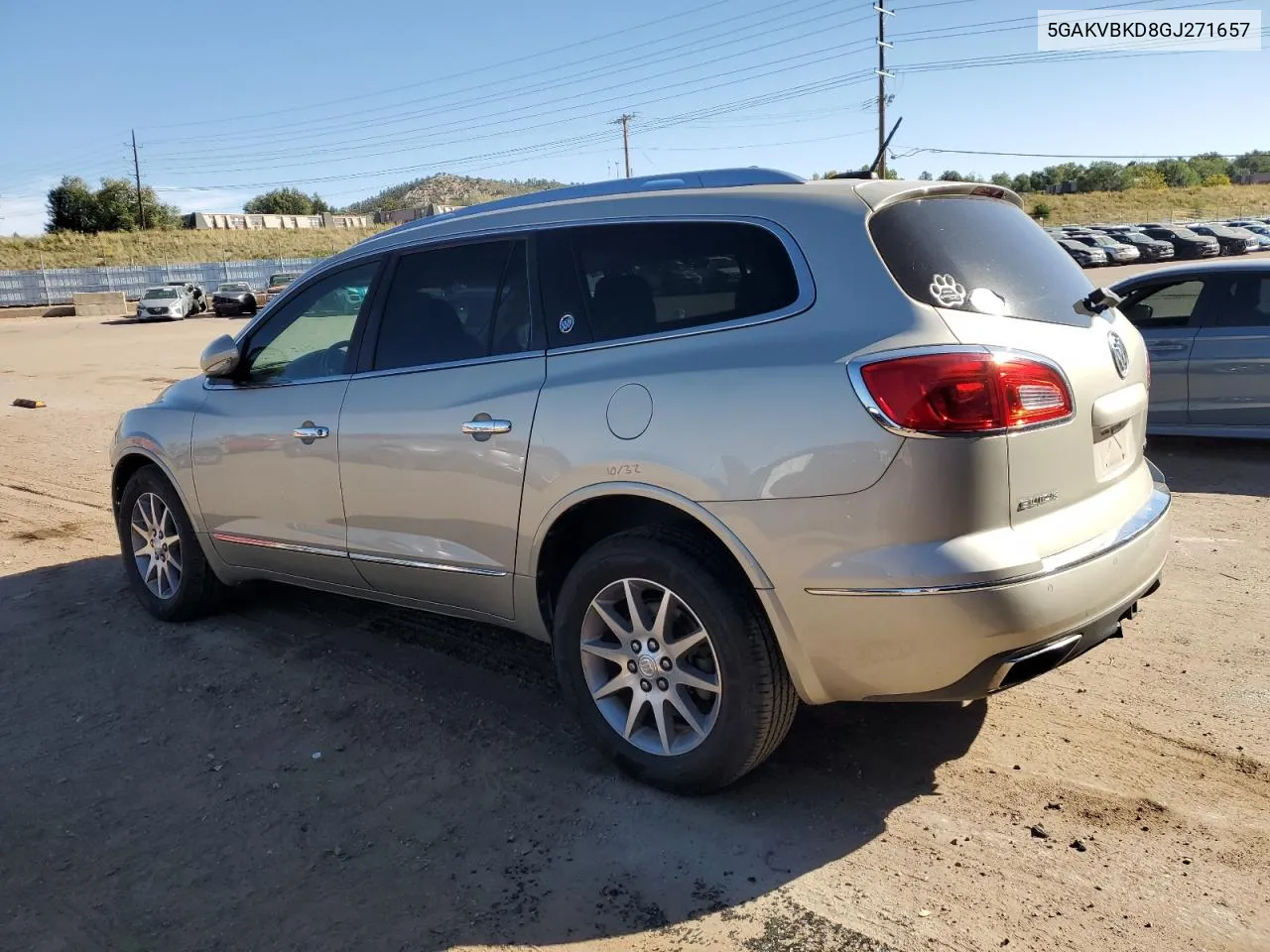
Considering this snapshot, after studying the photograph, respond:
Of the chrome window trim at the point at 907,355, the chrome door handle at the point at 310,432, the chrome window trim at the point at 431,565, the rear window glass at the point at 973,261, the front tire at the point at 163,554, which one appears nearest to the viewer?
the chrome window trim at the point at 907,355

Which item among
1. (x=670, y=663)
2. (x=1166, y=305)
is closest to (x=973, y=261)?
(x=670, y=663)

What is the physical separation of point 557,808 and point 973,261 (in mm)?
2187

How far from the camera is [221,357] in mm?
4922

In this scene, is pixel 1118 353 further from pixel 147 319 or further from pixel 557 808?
pixel 147 319

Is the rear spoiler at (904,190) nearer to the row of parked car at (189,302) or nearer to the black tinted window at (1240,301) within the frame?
the black tinted window at (1240,301)

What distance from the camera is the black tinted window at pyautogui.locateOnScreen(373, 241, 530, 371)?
3.89 meters

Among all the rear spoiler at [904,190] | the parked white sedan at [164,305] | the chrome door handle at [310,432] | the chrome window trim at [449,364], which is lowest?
the chrome door handle at [310,432]

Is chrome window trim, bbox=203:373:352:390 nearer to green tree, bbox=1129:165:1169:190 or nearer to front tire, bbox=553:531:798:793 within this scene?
front tire, bbox=553:531:798:793

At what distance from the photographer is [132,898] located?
3035mm

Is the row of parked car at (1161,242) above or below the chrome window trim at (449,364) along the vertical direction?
above

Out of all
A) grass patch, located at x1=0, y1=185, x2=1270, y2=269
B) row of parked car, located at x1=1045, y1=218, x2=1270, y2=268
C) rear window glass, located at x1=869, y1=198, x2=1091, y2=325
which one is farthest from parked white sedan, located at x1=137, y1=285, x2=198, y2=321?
rear window glass, located at x1=869, y1=198, x2=1091, y2=325

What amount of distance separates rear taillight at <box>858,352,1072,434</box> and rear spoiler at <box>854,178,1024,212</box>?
0.61 meters

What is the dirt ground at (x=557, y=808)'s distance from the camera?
282 centimetres

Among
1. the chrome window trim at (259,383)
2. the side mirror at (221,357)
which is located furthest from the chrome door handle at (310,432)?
the side mirror at (221,357)
